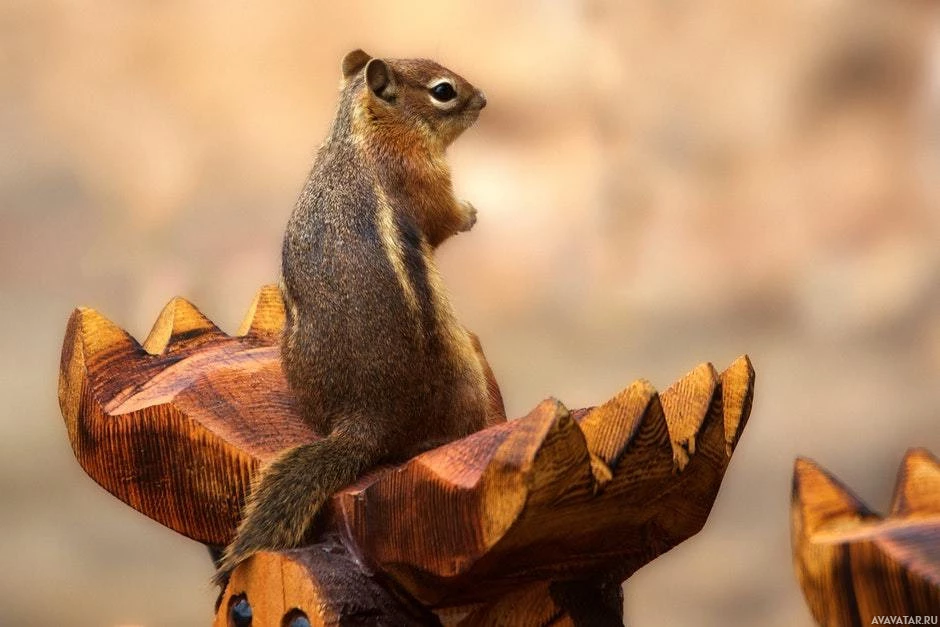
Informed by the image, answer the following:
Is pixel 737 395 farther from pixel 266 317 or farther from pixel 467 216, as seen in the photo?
pixel 266 317

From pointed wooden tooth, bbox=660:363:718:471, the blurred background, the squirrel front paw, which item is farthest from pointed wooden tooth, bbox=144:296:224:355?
the blurred background

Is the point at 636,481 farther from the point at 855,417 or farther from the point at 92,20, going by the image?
the point at 92,20

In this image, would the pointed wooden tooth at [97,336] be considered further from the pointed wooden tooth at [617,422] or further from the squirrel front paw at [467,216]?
the pointed wooden tooth at [617,422]

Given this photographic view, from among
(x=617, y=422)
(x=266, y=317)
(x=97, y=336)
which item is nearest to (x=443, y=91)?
(x=266, y=317)

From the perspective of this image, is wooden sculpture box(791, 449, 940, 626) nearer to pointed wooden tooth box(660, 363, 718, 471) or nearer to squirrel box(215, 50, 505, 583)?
pointed wooden tooth box(660, 363, 718, 471)

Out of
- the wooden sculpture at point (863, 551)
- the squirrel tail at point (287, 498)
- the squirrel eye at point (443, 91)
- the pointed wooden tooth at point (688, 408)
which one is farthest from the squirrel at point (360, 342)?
the wooden sculpture at point (863, 551)

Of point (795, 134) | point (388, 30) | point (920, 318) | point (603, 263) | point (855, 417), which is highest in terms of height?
point (388, 30)

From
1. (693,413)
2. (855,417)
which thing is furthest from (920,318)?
(693,413)
